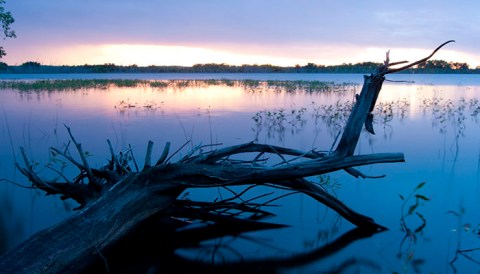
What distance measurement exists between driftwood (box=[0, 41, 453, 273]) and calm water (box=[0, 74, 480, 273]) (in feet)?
1.56

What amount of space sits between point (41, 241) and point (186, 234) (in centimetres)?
225

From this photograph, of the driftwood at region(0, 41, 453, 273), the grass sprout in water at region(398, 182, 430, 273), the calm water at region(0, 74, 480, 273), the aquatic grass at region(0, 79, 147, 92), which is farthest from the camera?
the aquatic grass at region(0, 79, 147, 92)

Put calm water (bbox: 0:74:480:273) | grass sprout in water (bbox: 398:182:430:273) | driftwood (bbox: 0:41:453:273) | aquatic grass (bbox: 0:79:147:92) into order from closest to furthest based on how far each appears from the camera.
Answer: driftwood (bbox: 0:41:453:273)
grass sprout in water (bbox: 398:182:430:273)
calm water (bbox: 0:74:480:273)
aquatic grass (bbox: 0:79:147:92)

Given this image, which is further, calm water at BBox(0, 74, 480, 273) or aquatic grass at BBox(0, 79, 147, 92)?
aquatic grass at BBox(0, 79, 147, 92)

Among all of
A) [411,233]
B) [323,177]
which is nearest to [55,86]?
[323,177]

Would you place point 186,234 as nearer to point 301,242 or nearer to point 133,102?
point 301,242

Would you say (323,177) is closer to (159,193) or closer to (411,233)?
(411,233)

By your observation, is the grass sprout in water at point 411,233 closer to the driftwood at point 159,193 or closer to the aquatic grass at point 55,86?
the driftwood at point 159,193

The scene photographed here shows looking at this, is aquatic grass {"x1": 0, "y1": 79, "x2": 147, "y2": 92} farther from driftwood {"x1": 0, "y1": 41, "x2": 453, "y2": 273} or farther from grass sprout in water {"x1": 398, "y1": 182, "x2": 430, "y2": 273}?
grass sprout in water {"x1": 398, "y1": 182, "x2": 430, "y2": 273}

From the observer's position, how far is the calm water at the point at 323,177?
5.73 meters

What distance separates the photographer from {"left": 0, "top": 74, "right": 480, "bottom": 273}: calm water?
226 inches

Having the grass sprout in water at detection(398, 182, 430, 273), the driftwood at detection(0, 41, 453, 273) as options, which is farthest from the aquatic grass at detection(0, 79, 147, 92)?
the grass sprout in water at detection(398, 182, 430, 273)

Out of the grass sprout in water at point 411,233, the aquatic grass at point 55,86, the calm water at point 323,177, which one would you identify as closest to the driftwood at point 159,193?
the grass sprout in water at point 411,233

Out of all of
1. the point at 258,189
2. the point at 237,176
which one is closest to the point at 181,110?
the point at 258,189
